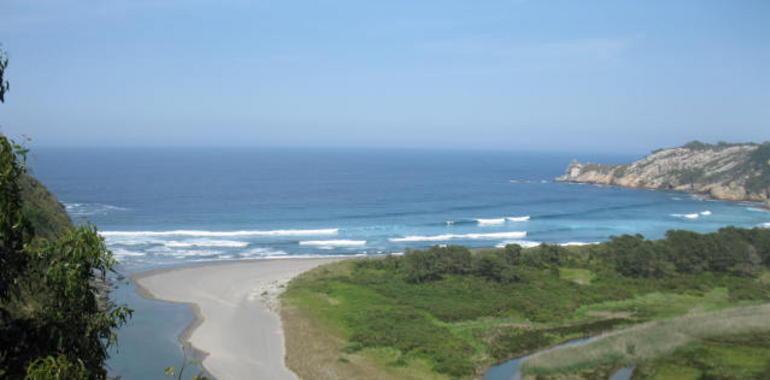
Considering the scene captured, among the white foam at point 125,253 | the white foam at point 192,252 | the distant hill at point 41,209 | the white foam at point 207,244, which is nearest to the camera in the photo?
the distant hill at point 41,209

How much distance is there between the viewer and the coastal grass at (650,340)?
2731cm

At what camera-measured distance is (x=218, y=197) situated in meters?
92.6

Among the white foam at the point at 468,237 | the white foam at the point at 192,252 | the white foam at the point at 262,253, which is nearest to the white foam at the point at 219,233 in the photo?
the white foam at the point at 192,252

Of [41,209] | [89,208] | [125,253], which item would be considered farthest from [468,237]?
[89,208]

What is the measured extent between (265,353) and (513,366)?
37.9ft

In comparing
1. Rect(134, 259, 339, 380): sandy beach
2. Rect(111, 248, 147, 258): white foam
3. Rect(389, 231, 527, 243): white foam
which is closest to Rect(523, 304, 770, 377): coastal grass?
Rect(134, 259, 339, 380): sandy beach

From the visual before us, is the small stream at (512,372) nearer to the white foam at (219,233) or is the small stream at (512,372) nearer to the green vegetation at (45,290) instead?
the green vegetation at (45,290)

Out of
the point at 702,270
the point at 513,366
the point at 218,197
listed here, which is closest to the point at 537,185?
the point at 218,197

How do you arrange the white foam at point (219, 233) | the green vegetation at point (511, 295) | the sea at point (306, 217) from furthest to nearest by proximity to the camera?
1. the white foam at point (219, 233)
2. the sea at point (306, 217)
3. the green vegetation at point (511, 295)

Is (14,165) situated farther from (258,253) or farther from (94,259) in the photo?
(258,253)

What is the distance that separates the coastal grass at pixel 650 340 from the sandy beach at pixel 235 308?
1188 centimetres

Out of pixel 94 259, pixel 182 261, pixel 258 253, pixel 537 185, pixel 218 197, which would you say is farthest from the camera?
pixel 537 185

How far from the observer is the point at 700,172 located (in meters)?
128

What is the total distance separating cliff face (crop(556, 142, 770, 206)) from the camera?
11250 centimetres
